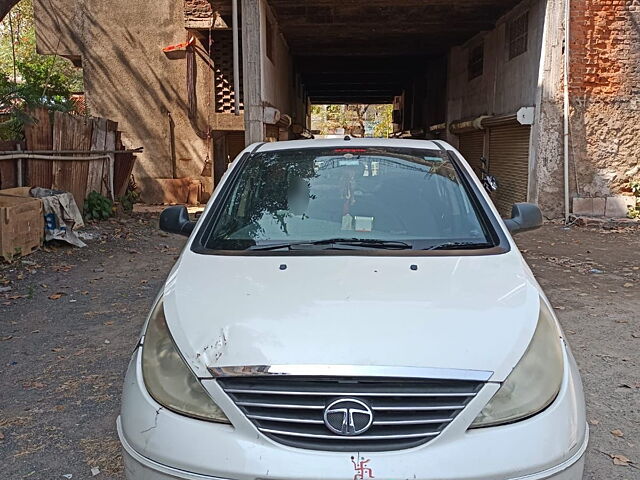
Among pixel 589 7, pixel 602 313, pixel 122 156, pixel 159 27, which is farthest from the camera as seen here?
pixel 159 27

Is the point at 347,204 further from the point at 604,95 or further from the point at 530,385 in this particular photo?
the point at 604,95

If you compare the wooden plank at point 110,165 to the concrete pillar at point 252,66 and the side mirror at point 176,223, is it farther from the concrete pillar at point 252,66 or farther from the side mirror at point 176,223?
the side mirror at point 176,223

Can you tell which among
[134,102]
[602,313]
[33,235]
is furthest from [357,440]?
[134,102]

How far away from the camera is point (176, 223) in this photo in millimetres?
3441

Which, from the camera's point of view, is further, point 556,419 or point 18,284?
point 18,284

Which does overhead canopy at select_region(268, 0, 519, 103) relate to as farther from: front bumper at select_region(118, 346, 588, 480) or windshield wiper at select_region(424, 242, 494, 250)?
front bumper at select_region(118, 346, 588, 480)

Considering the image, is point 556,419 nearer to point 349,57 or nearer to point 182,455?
point 182,455

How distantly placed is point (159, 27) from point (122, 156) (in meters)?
4.77

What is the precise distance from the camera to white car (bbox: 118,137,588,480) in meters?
1.85

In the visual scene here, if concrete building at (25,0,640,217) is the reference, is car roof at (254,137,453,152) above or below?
below

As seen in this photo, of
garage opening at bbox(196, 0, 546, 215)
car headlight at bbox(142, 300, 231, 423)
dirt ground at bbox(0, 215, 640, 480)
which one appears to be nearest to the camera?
car headlight at bbox(142, 300, 231, 423)

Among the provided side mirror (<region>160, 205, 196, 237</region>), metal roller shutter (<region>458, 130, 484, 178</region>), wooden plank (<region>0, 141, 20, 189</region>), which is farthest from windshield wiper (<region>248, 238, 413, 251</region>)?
metal roller shutter (<region>458, 130, 484, 178</region>)

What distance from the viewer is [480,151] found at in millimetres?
13875

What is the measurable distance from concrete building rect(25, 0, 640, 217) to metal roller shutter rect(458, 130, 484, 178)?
6 cm
